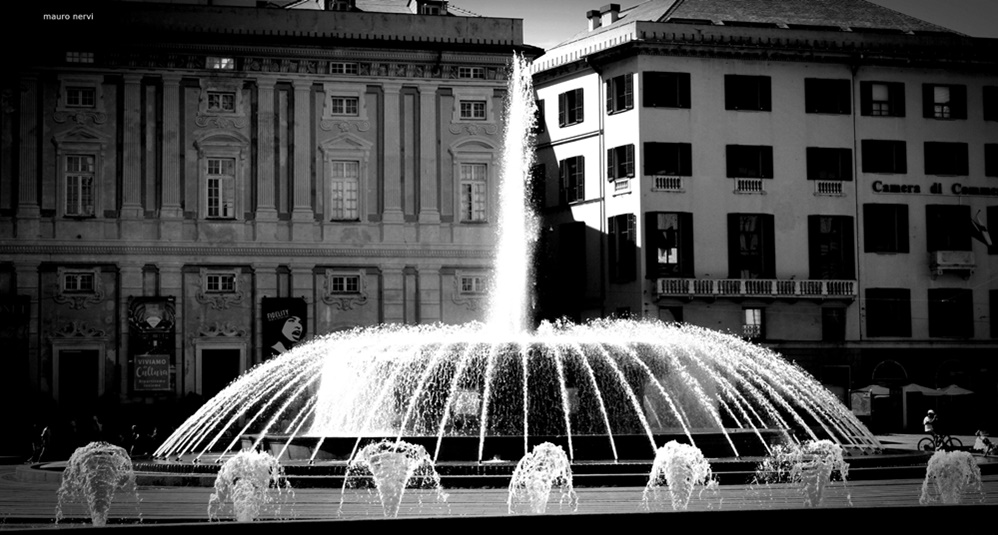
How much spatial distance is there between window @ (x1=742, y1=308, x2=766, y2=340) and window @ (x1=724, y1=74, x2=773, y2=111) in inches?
287

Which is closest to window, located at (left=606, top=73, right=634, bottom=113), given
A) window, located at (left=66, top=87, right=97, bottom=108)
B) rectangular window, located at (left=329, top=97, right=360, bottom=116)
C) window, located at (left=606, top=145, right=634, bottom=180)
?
window, located at (left=606, top=145, right=634, bottom=180)

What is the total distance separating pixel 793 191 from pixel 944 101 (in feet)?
23.8

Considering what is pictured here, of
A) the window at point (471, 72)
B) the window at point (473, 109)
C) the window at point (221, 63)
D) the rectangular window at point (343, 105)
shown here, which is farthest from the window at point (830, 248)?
the window at point (221, 63)

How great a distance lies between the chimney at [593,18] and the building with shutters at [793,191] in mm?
5005

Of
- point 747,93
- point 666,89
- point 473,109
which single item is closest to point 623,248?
point 666,89

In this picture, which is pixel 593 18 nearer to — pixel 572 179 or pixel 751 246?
pixel 572 179

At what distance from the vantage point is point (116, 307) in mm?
48625

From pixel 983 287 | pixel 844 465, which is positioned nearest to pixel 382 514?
pixel 844 465

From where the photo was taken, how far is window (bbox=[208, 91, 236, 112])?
49938 mm

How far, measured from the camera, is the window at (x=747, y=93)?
5559 centimetres

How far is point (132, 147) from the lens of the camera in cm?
4931

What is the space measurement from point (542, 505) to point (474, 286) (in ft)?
109

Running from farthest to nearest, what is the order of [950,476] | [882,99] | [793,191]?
[882,99], [793,191], [950,476]

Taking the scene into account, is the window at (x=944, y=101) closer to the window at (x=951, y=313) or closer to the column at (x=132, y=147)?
the window at (x=951, y=313)
